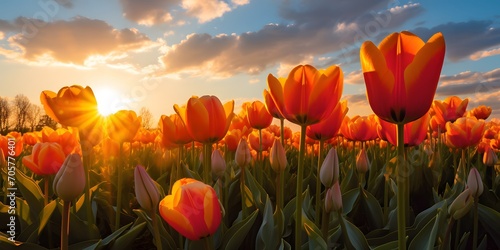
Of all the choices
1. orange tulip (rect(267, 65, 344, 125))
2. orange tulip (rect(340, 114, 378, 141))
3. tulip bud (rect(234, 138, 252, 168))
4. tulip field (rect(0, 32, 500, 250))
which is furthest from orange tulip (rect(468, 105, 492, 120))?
orange tulip (rect(267, 65, 344, 125))

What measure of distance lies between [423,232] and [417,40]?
1.03 metres

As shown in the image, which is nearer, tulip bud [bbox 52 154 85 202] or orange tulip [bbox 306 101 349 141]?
tulip bud [bbox 52 154 85 202]

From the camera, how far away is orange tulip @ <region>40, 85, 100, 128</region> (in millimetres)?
2359

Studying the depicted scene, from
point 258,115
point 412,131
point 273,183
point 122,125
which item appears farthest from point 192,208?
point 273,183

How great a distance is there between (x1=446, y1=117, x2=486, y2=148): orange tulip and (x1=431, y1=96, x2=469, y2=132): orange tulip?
130cm

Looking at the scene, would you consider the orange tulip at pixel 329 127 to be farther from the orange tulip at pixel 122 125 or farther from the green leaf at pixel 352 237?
the orange tulip at pixel 122 125

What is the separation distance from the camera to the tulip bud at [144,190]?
1509 millimetres

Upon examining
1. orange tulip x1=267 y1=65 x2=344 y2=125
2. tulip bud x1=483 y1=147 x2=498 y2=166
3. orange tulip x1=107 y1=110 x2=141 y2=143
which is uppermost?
orange tulip x1=267 y1=65 x2=344 y2=125

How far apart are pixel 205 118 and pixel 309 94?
638 mm

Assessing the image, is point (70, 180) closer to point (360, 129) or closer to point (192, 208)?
point (192, 208)

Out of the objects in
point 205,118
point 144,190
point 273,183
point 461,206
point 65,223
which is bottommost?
point 273,183

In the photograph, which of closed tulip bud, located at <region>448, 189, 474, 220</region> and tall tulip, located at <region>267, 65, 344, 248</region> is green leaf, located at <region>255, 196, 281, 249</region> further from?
closed tulip bud, located at <region>448, 189, 474, 220</region>

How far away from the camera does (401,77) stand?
128 centimetres

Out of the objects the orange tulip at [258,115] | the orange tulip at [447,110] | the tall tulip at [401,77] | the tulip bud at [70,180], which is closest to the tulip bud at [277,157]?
the tall tulip at [401,77]
